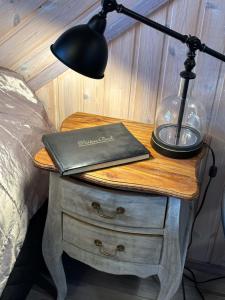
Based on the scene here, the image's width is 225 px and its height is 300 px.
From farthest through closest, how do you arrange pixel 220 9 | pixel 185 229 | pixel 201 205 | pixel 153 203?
pixel 201 205 < pixel 185 229 < pixel 220 9 < pixel 153 203

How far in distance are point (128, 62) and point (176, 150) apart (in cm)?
39

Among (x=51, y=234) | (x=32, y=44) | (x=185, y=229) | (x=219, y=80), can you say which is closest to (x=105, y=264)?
(x=51, y=234)

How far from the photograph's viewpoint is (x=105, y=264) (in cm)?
109

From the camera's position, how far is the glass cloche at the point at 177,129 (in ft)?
3.38

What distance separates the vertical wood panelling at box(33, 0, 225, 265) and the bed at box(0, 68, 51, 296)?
0.41 ft

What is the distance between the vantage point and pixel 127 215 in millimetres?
977

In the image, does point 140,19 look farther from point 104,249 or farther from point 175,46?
point 104,249

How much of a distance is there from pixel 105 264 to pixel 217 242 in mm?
598

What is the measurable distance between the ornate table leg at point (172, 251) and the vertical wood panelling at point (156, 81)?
1.07ft

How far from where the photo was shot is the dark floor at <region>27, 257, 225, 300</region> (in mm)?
1400

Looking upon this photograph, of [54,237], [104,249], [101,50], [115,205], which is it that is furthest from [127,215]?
[101,50]

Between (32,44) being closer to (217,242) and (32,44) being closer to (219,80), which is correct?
(219,80)

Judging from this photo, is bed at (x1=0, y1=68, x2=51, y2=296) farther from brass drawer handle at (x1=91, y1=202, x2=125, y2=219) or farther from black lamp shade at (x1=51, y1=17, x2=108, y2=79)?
black lamp shade at (x1=51, y1=17, x2=108, y2=79)

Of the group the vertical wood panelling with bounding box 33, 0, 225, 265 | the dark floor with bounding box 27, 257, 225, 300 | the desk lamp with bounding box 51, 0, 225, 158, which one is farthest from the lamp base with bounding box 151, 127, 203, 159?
the dark floor with bounding box 27, 257, 225, 300
